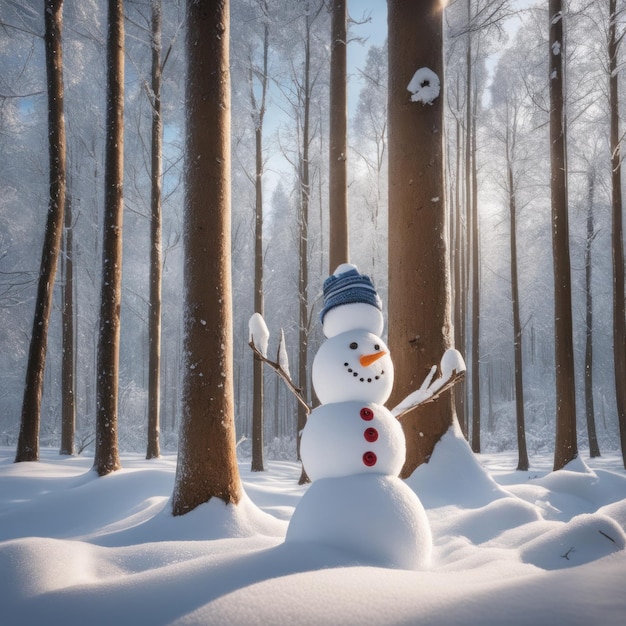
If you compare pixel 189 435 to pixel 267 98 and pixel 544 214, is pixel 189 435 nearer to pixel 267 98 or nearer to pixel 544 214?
pixel 267 98

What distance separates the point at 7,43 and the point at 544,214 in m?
19.5

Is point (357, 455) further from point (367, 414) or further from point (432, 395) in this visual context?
point (432, 395)

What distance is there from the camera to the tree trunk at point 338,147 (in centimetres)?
712

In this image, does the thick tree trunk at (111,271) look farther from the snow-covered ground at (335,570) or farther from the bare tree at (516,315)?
the bare tree at (516,315)

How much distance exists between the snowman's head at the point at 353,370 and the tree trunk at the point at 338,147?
469cm

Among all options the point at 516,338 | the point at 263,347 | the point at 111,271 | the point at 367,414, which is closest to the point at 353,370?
the point at 367,414

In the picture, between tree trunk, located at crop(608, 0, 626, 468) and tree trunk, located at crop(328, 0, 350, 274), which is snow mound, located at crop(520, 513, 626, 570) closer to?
tree trunk, located at crop(328, 0, 350, 274)

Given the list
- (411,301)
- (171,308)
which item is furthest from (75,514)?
(171,308)

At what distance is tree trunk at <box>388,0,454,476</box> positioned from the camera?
12.8 feet

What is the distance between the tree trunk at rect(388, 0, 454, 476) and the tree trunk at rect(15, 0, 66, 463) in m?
6.56

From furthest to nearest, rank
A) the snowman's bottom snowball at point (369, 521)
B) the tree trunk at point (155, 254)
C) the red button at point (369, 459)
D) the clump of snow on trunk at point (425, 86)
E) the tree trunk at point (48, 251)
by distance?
the tree trunk at point (155, 254), the tree trunk at point (48, 251), the clump of snow on trunk at point (425, 86), the red button at point (369, 459), the snowman's bottom snowball at point (369, 521)

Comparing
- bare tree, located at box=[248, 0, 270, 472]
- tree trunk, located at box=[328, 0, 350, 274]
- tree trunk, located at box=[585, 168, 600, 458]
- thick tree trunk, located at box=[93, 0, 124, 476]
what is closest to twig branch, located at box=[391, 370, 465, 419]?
tree trunk, located at box=[328, 0, 350, 274]

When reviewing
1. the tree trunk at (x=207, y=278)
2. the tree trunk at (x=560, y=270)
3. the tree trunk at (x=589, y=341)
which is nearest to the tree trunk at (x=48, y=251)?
the tree trunk at (x=207, y=278)

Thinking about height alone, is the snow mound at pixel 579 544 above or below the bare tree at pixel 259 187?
below
